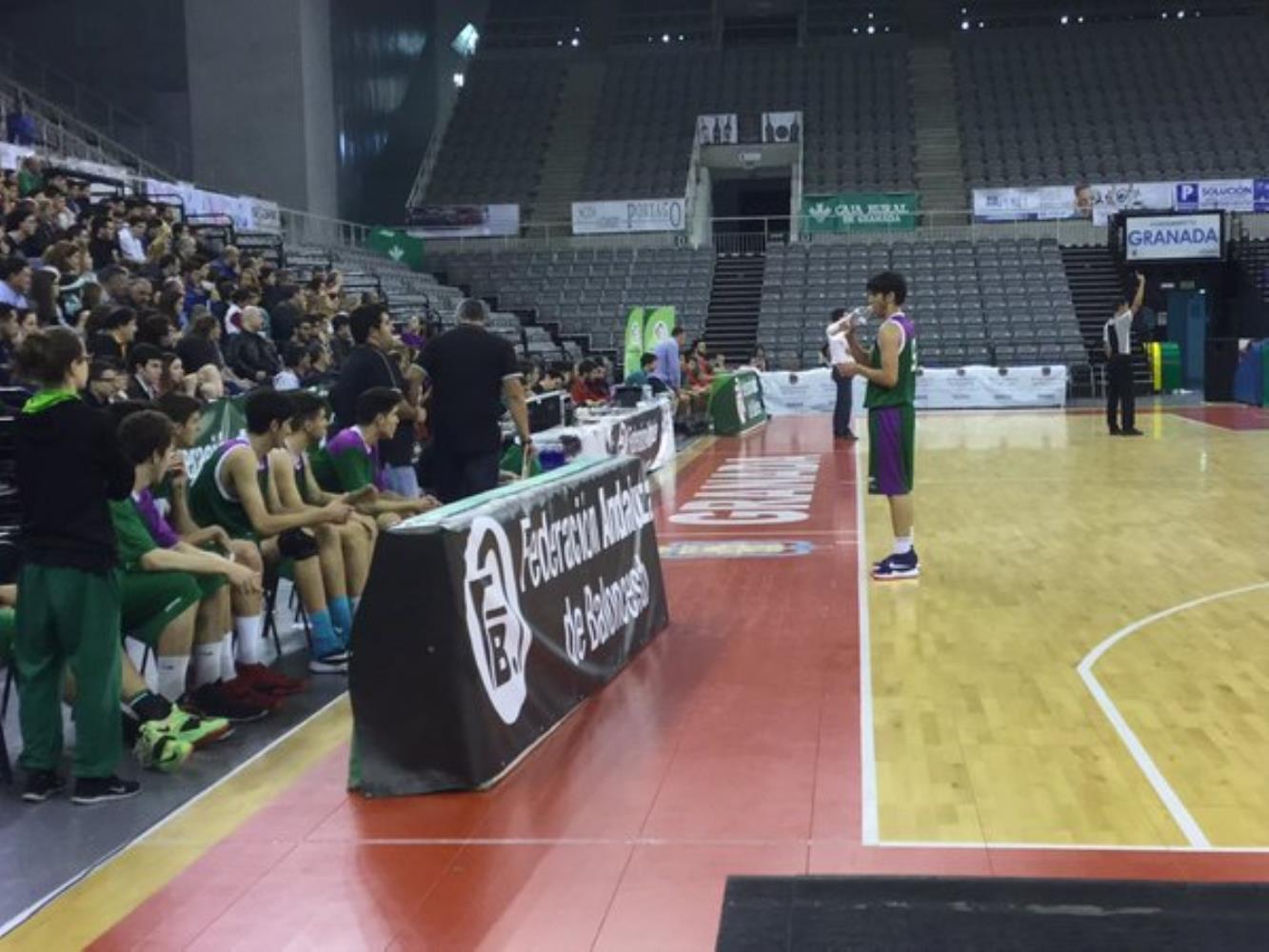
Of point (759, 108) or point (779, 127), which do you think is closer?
point (779, 127)

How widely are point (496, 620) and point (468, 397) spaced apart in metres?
3.08

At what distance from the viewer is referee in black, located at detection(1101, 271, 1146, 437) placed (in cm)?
1689

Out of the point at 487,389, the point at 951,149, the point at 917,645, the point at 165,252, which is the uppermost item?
the point at 951,149

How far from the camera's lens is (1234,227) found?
29.8m

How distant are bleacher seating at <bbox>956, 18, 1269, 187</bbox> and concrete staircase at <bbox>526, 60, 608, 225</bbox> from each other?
31.9 feet

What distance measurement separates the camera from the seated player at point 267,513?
6.18 metres

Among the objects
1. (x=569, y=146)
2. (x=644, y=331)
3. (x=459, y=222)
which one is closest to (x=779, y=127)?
(x=569, y=146)

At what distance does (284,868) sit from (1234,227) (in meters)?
29.9

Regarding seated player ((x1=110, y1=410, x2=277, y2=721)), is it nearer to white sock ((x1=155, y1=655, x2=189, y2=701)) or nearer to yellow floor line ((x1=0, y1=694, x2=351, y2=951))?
white sock ((x1=155, y1=655, x2=189, y2=701))

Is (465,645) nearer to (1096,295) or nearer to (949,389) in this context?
(949,389)

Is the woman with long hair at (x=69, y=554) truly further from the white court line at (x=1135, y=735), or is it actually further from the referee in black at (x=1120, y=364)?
the referee in black at (x=1120, y=364)

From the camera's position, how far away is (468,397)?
309 inches

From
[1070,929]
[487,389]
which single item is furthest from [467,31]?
[1070,929]

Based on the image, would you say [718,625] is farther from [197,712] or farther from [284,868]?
[284,868]
